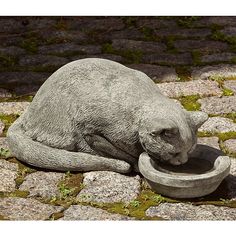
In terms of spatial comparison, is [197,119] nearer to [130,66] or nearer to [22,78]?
[130,66]

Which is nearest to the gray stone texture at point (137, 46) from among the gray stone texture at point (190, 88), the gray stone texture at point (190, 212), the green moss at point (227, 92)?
the gray stone texture at point (190, 88)

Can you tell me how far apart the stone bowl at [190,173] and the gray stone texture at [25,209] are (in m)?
0.85

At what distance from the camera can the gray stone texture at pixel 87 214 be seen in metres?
5.97

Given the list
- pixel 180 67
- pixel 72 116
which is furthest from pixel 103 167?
pixel 180 67

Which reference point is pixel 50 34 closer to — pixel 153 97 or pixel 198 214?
pixel 153 97

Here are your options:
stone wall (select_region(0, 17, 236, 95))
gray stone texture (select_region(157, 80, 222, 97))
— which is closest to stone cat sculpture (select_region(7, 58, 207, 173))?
gray stone texture (select_region(157, 80, 222, 97))

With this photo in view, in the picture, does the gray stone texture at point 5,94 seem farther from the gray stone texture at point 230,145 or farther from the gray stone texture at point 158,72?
the gray stone texture at point 230,145

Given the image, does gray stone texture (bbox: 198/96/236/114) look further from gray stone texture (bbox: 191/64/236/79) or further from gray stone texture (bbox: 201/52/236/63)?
gray stone texture (bbox: 201/52/236/63)

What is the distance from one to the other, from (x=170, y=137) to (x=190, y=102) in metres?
2.11

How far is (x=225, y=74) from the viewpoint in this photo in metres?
9.05

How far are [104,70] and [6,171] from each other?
1.34 meters

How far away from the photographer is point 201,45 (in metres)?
9.96

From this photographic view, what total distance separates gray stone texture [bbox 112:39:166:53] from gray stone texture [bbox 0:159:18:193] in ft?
11.2

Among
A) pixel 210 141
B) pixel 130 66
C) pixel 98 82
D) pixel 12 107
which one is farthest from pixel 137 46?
pixel 98 82
